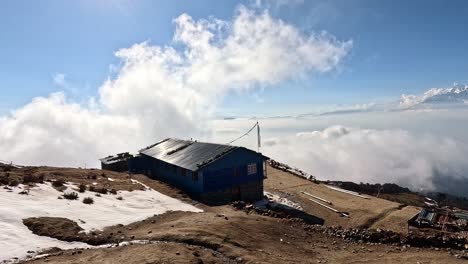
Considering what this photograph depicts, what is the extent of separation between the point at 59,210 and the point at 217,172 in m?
18.0

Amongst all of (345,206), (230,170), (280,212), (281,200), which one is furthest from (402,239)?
(230,170)

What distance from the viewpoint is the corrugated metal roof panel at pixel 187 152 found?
41.7 meters

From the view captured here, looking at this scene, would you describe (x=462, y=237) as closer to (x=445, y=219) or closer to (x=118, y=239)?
(x=445, y=219)

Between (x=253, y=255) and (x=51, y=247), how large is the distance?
11360 millimetres

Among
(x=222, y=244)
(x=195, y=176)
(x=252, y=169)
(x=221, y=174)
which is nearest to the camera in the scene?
(x=222, y=244)

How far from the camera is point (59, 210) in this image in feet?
88.1

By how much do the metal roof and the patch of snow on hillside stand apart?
5.94 m

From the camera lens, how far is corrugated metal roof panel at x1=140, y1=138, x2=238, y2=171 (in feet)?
137

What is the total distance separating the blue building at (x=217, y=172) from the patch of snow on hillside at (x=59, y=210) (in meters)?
4.21

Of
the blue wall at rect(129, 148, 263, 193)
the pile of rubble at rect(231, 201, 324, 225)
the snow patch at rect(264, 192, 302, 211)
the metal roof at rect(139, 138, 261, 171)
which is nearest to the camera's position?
the pile of rubble at rect(231, 201, 324, 225)

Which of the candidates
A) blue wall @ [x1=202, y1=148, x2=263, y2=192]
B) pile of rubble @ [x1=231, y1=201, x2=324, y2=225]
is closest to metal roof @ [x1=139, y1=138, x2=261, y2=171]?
blue wall @ [x1=202, y1=148, x2=263, y2=192]

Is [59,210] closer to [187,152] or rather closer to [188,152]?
[188,152]

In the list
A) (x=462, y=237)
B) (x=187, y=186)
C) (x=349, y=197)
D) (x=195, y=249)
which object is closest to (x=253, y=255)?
(x=195, y=249)

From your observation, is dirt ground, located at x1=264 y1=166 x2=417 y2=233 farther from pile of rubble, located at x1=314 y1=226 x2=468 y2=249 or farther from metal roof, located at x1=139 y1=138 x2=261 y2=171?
metal roof, located at x1=139 y1=138 x2=261 y2=171
